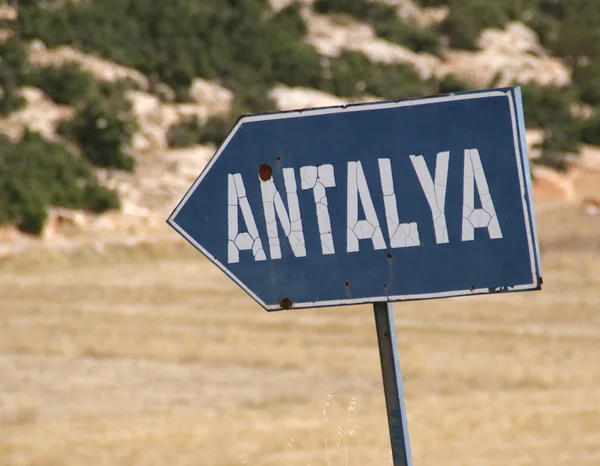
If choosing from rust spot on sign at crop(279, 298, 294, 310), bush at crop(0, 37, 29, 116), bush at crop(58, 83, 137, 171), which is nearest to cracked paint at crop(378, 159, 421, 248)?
rust spot on sign at crop(279, 298, 294, 310)

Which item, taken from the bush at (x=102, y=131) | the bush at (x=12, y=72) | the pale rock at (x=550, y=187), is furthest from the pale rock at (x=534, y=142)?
the bush at (x=12, y=72)

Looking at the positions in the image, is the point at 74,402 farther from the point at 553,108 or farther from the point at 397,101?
the point at 553,108

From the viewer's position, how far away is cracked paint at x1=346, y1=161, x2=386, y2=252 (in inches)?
168

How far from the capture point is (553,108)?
58.9m

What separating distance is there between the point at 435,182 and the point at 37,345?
1573 cm

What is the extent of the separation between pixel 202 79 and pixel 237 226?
158 ft

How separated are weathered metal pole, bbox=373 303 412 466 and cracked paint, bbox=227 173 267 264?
1.77 feet

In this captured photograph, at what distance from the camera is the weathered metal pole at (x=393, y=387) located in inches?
164

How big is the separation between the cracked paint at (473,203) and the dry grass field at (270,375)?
168 cm

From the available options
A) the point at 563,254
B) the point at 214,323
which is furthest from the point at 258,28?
the point at 214,323

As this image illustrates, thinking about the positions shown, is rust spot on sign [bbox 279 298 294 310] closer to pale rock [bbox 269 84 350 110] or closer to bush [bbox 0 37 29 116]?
bush [bbox 0 37 29 116]

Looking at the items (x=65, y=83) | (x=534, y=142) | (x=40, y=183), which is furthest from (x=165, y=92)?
(x=534, y=142)

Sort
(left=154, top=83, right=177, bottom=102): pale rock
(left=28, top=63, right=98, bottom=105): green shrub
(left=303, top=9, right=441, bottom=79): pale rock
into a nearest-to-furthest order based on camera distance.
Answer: (left=28, top=63, right=98, bottom=105): green shrub → (left=154, top=83, right=177, bottom=102): pale rock → (left=303, top=9, right=441, bottom=79): pale rock

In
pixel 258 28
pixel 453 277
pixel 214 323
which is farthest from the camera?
pixel 258 28
